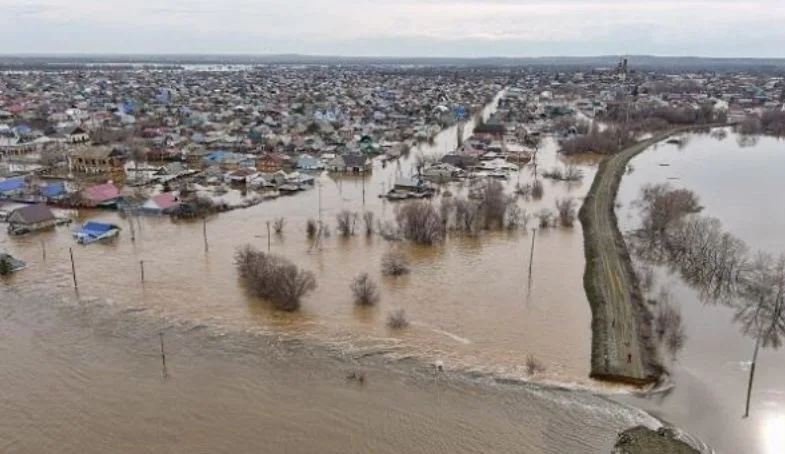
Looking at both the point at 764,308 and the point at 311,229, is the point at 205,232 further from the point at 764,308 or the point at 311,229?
the point at 764,308

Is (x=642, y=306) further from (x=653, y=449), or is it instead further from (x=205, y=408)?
(x=205, y=408)

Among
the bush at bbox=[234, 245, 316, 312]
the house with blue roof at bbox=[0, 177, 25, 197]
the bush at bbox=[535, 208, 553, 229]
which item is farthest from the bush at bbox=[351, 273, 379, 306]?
the house with blue roof at bbox=[0, 177, 25, 197]

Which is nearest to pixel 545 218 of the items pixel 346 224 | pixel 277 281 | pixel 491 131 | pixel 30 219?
pixel 346 224

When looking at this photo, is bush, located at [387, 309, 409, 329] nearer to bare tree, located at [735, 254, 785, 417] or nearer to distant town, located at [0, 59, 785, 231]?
bare tree, located at [735, 254, 785, 417]

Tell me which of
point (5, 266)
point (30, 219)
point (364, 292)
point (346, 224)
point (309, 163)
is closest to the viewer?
point (364, 292)

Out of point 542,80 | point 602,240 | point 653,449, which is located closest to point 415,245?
point 602,240

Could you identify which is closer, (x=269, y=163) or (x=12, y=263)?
(x=12, y=263)

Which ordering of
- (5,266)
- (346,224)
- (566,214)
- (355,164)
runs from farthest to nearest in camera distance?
(355,164) < (566,214) < (346,224) < (5,266)
